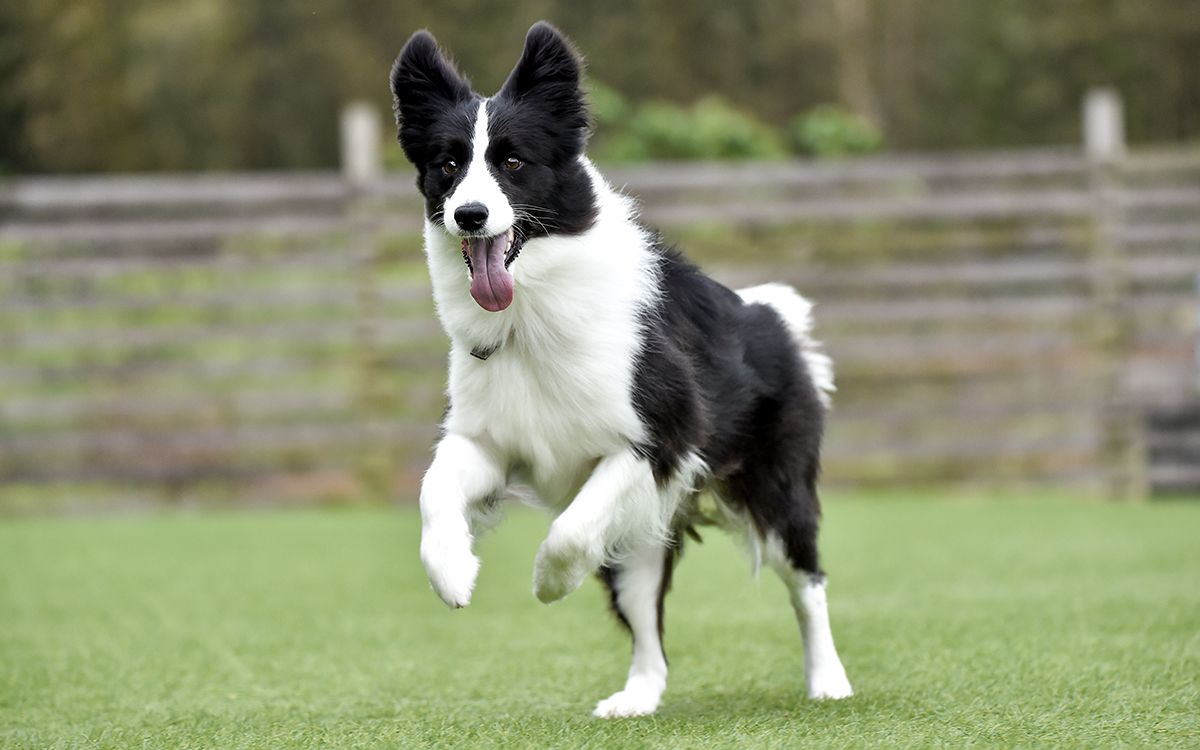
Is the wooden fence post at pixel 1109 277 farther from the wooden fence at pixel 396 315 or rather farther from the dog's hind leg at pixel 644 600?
the dog's hind leg at pixel 644 600

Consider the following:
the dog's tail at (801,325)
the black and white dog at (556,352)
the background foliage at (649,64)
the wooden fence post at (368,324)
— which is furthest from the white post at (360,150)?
the black and white dog at (556,352)

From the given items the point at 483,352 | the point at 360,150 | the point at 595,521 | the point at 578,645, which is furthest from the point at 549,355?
the point at 360,150

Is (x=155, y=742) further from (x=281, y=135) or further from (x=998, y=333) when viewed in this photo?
(x=281, y=135)

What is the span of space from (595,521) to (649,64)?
1221cm

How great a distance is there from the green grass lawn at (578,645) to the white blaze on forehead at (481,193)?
1.08m

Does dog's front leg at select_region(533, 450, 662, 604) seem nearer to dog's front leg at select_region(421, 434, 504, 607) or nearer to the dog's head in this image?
dog's front leg at select_region(421, 434, 504, 607)

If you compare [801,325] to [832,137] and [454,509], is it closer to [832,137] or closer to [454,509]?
[454,509]

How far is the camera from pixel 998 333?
996 centimetres

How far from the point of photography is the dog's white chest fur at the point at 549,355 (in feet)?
11.6

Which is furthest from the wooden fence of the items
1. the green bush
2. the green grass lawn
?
the green bush

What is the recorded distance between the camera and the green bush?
515 inches

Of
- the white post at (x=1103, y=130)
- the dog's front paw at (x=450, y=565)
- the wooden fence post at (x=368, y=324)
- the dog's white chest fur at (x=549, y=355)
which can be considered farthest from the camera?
the wooden fence post at (x=368, y=324)

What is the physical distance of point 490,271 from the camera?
348 centimetres

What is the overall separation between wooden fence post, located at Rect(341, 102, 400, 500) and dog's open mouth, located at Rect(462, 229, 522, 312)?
6.61 metres
